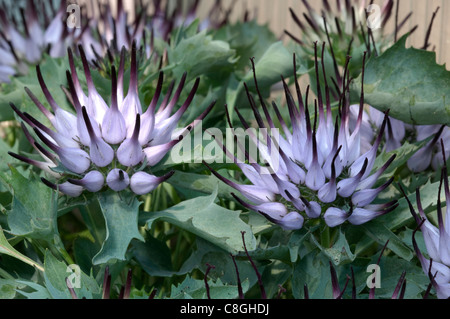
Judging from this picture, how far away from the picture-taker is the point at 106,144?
435 mm

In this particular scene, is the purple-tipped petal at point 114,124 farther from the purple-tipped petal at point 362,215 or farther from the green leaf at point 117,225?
the purple-tipped petal at point 362,215

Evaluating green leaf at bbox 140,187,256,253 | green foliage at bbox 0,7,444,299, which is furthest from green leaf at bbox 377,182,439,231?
green leaf at bbox 140,187,256,253

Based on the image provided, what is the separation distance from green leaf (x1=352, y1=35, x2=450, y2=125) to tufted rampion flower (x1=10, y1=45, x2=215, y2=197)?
0.15 meters

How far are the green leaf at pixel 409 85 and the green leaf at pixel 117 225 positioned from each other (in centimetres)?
20

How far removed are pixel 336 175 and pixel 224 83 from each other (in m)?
0.25

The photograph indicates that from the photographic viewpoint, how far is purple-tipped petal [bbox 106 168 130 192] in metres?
0.44

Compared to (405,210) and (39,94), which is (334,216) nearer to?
(405,210)

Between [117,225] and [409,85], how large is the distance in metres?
0.24

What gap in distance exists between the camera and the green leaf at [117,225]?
42cm

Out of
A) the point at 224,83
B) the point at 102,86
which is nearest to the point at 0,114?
the point at 102,86

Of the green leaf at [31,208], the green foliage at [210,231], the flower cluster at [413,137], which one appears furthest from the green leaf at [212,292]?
the flower cluster at [413,137]

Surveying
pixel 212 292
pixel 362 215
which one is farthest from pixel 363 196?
pixel 212 292

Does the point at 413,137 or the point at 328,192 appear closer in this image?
the point at 328,192

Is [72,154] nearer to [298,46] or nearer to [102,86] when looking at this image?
[102,86]
